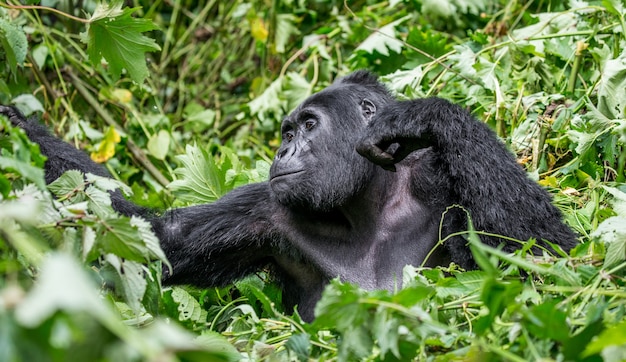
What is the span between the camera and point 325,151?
3676 millimetres

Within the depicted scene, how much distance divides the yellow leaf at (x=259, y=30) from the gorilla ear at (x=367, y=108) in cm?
256

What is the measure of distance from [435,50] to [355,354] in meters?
3.32

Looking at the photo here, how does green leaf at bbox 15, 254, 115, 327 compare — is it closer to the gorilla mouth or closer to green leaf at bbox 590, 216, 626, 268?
green leaf at bbox 590, 216, 626, 268

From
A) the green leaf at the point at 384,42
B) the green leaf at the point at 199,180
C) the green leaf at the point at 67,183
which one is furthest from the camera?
the green leaf at the point at 384,42

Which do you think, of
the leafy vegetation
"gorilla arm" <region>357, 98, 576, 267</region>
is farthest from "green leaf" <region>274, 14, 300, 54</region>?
"gorilla arm" <region>357, 98, 576, 267</region>

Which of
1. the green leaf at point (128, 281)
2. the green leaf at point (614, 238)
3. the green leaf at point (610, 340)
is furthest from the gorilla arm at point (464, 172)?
the green leaf at point (610, 340)

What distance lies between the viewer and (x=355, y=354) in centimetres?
217

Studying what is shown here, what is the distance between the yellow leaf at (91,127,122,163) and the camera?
5164 millimetres

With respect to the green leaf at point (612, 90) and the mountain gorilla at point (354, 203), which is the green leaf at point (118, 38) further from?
the green leaf at point (612, 90)

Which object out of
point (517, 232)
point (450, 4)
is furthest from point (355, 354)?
point (450, 4)

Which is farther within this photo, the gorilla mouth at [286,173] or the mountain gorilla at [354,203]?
the gorilla mouth at [286,173]

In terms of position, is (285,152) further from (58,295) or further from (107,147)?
(58,295)

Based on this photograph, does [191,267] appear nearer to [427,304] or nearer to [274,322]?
[274,322]

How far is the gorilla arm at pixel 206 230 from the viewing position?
12.1ft
